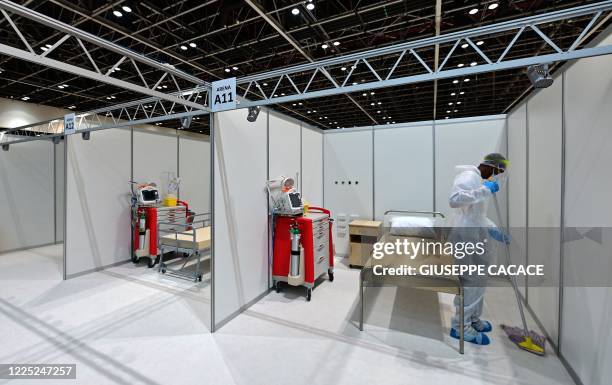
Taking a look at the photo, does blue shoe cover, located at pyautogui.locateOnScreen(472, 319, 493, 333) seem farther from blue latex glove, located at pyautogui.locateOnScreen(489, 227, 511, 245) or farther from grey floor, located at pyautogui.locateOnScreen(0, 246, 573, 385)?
blue latex glove, located at pyautogui.locateOnScreen(489, 227, 511, 245)

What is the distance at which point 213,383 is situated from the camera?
7.14ft

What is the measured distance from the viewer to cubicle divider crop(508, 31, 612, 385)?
1.83 meters

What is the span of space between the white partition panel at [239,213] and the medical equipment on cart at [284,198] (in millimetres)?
129

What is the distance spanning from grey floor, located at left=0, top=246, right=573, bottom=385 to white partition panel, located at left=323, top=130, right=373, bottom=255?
5.33 feet

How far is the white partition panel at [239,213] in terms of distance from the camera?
118 inches

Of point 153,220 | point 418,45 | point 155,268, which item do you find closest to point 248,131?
point 418,45

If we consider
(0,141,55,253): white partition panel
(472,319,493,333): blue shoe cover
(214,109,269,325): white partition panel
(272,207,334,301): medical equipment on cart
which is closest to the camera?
(472,319,493,333): blue shoe cover

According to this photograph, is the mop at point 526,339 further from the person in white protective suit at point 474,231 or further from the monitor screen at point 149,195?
the monitor screen at point 149,195

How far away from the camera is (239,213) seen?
3293 mm

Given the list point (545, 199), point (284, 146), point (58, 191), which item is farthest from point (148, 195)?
point (545, 199)

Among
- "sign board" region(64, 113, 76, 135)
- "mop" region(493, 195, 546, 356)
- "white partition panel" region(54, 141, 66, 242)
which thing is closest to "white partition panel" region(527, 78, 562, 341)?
"mop" region(493, 195, 546, 356)

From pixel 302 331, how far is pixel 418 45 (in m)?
3.02

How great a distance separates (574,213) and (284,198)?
2.87m

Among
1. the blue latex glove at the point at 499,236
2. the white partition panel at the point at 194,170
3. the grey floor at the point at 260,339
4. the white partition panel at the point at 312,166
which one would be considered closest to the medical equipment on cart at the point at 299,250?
the grey floor at the point at 260,339
